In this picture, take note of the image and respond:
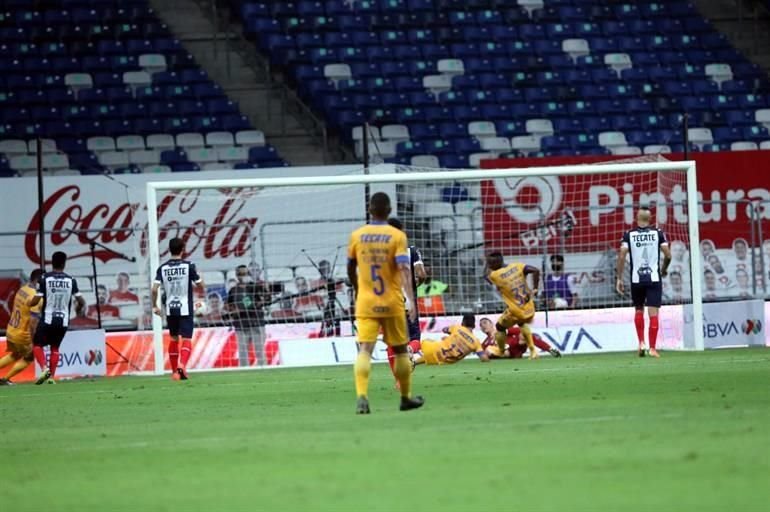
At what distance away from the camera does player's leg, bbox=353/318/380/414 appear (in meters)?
13.3

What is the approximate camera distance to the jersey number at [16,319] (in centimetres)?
2450

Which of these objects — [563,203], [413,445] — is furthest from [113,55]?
[413,445]

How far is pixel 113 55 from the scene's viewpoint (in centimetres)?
3556

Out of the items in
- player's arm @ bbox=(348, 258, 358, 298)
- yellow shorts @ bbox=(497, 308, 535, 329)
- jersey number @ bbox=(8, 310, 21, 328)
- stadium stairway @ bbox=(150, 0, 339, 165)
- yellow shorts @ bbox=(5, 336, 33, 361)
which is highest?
stadium stairway @ bbox=(150, 0, 339, 165)

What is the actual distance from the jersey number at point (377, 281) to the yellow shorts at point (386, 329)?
25cm

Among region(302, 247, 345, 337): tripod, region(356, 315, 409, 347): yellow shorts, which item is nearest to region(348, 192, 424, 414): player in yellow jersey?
region(356, 315, 409, 347): yellow shorts

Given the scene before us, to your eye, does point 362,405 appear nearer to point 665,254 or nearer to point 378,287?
point 378,287

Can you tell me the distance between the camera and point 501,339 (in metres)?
25.3

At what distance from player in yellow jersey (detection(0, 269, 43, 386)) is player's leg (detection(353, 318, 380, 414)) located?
11963mm

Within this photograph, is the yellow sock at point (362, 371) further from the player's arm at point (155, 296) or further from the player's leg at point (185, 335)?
the player's leg at point (185, 335)

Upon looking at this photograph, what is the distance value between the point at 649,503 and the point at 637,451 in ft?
7.17

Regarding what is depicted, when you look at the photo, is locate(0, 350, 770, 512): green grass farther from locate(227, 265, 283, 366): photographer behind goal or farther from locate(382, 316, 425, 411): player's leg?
locate(227, 265, 283, 366): photographer behind goal

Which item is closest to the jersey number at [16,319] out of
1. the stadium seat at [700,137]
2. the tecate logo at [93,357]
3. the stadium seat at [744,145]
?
the tecate logo at [93,357]

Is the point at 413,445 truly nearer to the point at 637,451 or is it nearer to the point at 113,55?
the point at 637,451
